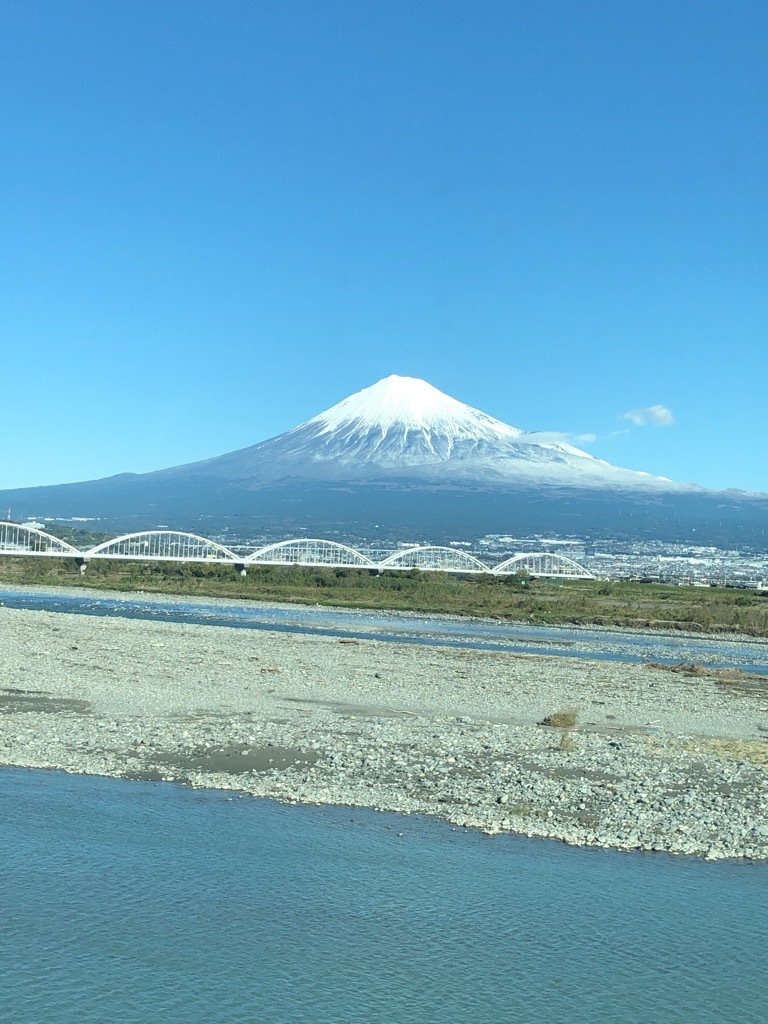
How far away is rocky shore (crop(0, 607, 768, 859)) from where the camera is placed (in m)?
13.4

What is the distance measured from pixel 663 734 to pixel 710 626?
3679cm

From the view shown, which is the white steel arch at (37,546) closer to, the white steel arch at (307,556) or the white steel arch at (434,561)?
the white steel arch at (307,556)

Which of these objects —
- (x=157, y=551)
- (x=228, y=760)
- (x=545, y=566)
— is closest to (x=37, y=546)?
(x=157, y=551)

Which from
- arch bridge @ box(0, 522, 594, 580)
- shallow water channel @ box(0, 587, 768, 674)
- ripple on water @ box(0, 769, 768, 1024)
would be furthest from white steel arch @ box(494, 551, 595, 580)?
ripple on water @ box(0, 769, 768, 1024)

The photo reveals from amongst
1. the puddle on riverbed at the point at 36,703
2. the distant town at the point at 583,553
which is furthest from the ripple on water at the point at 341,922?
the distant town at the point at 583,553

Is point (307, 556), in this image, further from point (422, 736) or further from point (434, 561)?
point (422, 736)

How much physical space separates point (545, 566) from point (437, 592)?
160 feet

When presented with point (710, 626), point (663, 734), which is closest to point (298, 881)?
point (663, 734)

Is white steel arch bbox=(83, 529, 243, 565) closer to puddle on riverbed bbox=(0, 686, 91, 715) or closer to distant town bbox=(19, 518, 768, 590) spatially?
distant town bbox=(19, 518, 768, 590)

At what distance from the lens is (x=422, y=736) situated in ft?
57.4

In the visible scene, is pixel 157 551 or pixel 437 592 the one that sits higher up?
pixel 157 551

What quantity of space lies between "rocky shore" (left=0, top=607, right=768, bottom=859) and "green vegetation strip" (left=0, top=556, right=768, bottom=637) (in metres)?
28.2

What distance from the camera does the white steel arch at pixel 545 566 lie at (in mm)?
108625

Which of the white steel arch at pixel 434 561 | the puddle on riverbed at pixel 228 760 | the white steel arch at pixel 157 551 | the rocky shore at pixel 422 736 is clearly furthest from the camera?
the white steel arch at pixel 434 561
